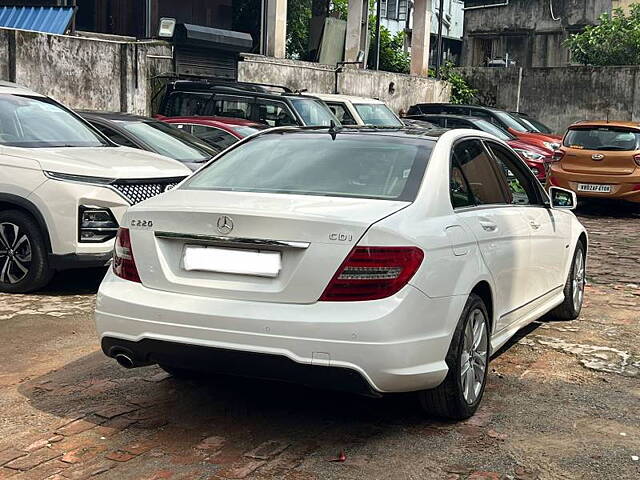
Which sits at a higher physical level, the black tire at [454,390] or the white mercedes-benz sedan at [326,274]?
the white mercedes-benz sedan at [326,274]

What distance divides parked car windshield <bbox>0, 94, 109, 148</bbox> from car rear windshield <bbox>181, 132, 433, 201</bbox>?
3.34 metres

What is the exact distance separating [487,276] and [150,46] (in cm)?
1271

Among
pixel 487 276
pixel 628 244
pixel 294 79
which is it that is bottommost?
pixel 628 244

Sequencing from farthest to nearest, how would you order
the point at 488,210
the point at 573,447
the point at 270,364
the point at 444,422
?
1. the point at 488,210
2. the point at 444,422
3. the point at 573,447
4. the point at 270,364

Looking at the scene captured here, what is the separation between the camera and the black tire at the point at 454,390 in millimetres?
4340

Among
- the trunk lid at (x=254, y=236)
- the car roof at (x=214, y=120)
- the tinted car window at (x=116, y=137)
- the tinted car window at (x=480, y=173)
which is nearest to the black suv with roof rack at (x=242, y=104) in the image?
the car roof at (x=214, y=120)

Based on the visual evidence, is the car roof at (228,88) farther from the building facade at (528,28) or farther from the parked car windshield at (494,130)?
the building facade at (528,28)

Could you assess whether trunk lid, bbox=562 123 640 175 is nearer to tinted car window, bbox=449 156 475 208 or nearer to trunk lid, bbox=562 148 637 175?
trunk lid, bbox=562 148 637 175

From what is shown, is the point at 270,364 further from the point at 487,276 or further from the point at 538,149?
the point at 538,149

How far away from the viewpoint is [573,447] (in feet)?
14.1

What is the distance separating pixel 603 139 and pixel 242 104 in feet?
19.4

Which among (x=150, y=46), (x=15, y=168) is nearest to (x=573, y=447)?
(x=15, y=168)

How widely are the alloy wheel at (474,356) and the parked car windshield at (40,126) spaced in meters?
4.72

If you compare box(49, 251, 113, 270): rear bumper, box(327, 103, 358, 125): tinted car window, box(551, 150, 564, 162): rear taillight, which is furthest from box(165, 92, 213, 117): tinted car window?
box(49, 251, 113, 270): rear bumper
